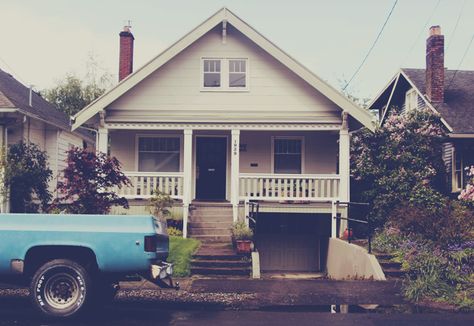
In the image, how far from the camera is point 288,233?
18312 millimetres

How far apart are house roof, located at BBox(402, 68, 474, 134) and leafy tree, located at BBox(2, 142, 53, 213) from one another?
13294 mm

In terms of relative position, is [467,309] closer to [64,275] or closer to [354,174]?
[64,275]

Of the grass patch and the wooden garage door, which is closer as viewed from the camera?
the grass patch

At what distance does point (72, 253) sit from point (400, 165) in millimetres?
12609

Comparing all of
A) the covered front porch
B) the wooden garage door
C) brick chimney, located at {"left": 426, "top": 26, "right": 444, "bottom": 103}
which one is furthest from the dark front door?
brick chimney, located at {"left": 426, "top": 26, "right": 444, "bottom": 103}

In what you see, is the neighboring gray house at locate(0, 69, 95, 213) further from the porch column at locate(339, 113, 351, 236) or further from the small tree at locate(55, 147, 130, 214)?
the porch column at locate(339, 113, 351, 236)

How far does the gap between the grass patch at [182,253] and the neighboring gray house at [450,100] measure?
9703 mm

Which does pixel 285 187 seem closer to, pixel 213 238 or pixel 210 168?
pixel 213 238

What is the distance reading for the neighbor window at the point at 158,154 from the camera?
18.6m

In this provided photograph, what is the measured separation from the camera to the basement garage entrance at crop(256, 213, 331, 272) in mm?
18188

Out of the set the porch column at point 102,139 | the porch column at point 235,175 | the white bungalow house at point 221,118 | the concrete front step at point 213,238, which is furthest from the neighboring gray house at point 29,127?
the porch column at point 235,175

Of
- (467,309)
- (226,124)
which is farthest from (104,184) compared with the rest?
(467,309)

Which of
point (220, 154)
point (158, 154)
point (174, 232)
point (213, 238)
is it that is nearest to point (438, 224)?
point (213, 238)

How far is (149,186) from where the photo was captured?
16.6m
